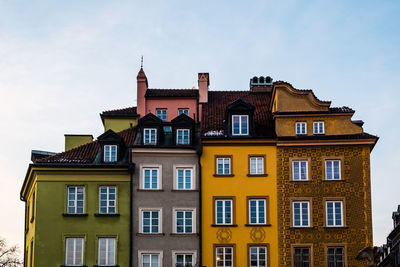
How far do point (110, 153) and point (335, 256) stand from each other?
1513 cm

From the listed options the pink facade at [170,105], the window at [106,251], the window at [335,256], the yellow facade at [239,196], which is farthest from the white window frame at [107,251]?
the window at [335,256]

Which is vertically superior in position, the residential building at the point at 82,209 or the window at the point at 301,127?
the window at the point at 301,127

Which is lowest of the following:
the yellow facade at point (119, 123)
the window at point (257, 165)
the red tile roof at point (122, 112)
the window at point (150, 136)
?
the window at point (257, 165)

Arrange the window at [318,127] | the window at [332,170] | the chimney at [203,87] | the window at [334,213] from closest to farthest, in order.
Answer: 1. the window at [334,213]
2. the window at [332,170]
3. the window at [318,127]
4. the chimney at [203,87]

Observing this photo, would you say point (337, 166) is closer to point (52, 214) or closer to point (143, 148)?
point (143, 148)

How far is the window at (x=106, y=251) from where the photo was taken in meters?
52.4

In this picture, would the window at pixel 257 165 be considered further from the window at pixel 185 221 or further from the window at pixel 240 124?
the window at pixel 185 221

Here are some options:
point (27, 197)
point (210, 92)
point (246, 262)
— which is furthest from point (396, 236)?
point (27, 197)

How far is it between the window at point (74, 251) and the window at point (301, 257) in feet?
42.0

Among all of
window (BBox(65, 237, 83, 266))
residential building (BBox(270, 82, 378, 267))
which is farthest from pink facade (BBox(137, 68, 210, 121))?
window (BBox(65, 237, 83, 266))

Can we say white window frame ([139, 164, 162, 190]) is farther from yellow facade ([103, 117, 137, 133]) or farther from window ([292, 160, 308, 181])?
window ([292, 160, 308, 181])

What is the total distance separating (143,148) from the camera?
5409 cm

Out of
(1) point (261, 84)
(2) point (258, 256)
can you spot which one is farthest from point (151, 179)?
(1) point (261, 84)

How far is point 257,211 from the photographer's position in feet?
175
